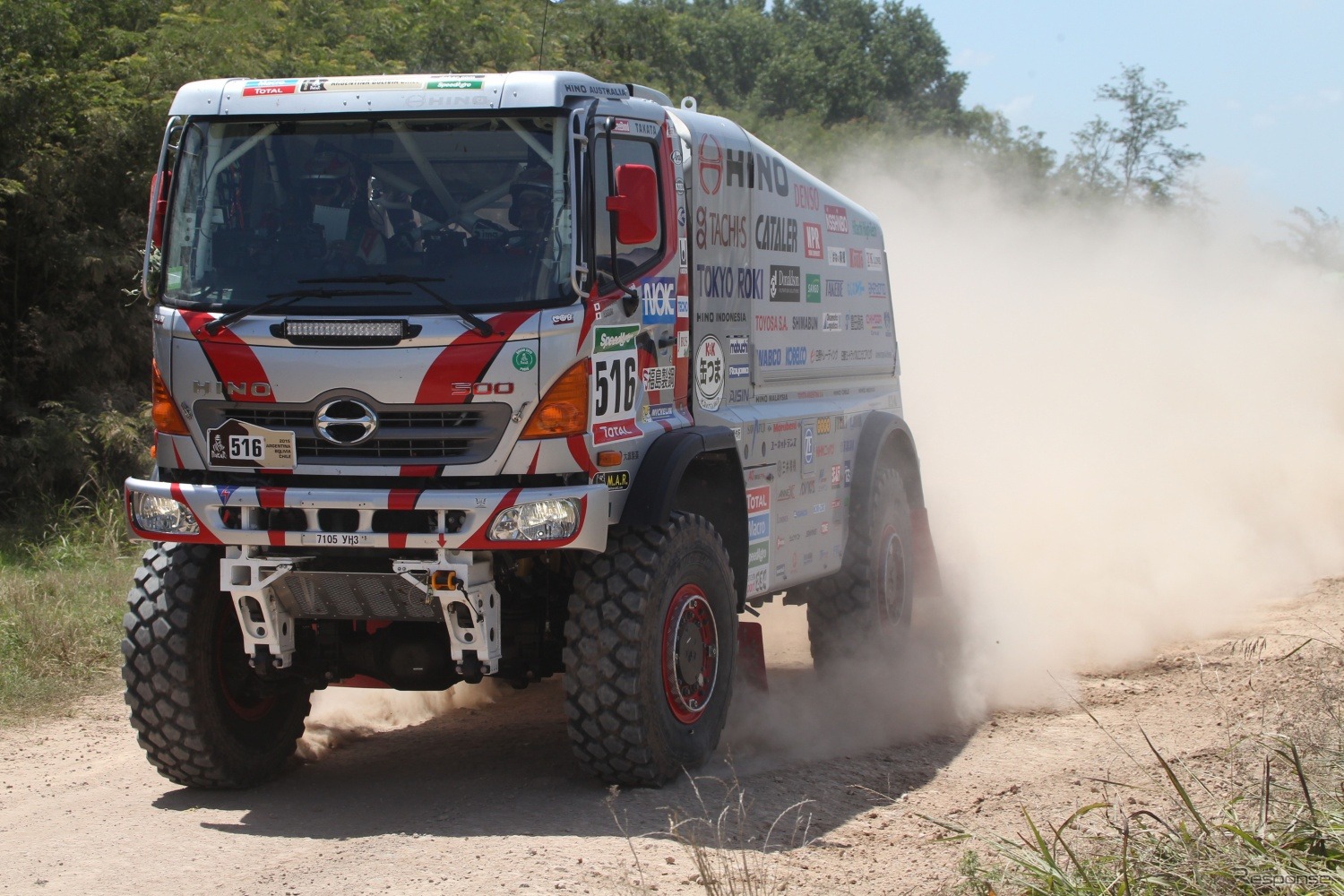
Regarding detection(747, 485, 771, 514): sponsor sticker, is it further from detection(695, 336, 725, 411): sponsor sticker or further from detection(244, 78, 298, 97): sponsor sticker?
detection(244, 78, 298, 97): sponsor sticker

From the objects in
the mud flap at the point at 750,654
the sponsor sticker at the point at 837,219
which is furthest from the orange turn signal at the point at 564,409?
the sponsor sticker at the point at 837,219

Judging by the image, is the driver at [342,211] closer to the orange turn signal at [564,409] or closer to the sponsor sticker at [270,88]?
the sponsor sticker at [270,88]

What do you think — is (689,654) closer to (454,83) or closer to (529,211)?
(529,211)

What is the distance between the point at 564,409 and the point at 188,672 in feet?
6.67

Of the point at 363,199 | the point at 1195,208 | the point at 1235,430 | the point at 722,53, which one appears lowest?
the point at 1235,430

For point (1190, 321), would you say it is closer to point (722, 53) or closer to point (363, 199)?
point (363, 199)

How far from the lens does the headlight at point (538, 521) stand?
5.95m

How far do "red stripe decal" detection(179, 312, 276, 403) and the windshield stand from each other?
145mm

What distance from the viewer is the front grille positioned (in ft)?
19.8

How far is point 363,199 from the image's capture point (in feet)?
20.6

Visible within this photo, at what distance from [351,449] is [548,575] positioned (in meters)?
1.06

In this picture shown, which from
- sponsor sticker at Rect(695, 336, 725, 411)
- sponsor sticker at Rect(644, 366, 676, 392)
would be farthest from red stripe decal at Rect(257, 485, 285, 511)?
sponsor sticker at Rect(695, 336, 725, 411)

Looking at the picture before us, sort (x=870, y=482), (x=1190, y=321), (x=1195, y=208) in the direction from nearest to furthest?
1. (x=870, y=482)
2. (x=1190, y=321)
3. (x=1195, y=208)

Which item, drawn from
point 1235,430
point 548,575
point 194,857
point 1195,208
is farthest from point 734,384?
point 1195,208
